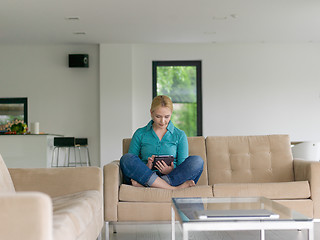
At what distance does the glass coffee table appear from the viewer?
6.77ft

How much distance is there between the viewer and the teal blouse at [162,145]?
402cm

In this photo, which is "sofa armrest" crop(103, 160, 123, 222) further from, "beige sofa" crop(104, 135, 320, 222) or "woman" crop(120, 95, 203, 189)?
"woman" crop(120, 95, 203, 189)

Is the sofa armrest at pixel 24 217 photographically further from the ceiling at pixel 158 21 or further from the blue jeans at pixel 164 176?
the ceiling at pixel 158 21

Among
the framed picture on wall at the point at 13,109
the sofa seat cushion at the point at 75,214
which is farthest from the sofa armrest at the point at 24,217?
the framed picture on wall at the point at 13,109

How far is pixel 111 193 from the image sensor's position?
11.8ft

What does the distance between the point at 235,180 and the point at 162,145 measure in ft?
2.59

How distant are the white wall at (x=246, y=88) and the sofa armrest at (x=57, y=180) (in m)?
6.68

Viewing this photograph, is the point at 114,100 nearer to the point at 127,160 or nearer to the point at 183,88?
the point at 183,88

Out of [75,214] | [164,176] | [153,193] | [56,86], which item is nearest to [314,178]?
[164,176]

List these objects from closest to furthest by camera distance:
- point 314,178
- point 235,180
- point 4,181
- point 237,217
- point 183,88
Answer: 1. point 237,217
2. point 4,181
3. point 314,178
4. point 235,180
5. point 183,88

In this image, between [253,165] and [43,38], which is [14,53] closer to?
[43,38]

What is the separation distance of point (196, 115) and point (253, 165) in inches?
230

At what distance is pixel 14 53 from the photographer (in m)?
9.98

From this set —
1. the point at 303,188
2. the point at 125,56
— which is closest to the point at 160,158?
the point at 303,188
